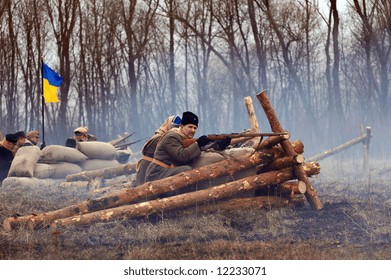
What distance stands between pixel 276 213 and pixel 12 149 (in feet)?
22.0

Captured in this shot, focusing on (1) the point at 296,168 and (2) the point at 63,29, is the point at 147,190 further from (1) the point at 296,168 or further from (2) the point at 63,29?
(2) the point at 63,29

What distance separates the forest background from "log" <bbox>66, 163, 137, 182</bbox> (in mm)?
8931

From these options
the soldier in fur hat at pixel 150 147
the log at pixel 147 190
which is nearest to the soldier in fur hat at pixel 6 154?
the soldier in fur hat at pixel 150 147

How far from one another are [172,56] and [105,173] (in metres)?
13.1

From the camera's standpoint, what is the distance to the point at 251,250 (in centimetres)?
644

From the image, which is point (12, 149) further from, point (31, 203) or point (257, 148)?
point (257, 148)

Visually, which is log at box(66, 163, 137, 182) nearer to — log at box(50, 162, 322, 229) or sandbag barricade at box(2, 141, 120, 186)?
sandbag barricade at box(2, 141, 120, 186)

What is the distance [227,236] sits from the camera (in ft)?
24.0

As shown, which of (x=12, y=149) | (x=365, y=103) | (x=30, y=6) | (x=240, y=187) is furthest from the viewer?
(x=365, y=103)

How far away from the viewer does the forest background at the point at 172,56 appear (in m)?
22.2

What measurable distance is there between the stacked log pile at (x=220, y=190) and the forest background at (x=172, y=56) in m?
12.2

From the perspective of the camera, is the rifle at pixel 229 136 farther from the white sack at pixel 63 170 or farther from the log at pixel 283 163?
the white sack at pixel 63 170

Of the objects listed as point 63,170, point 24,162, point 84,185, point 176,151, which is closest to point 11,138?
point 24,162

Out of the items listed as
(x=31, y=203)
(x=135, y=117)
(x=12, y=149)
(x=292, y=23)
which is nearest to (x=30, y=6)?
(x=135, y=117)
